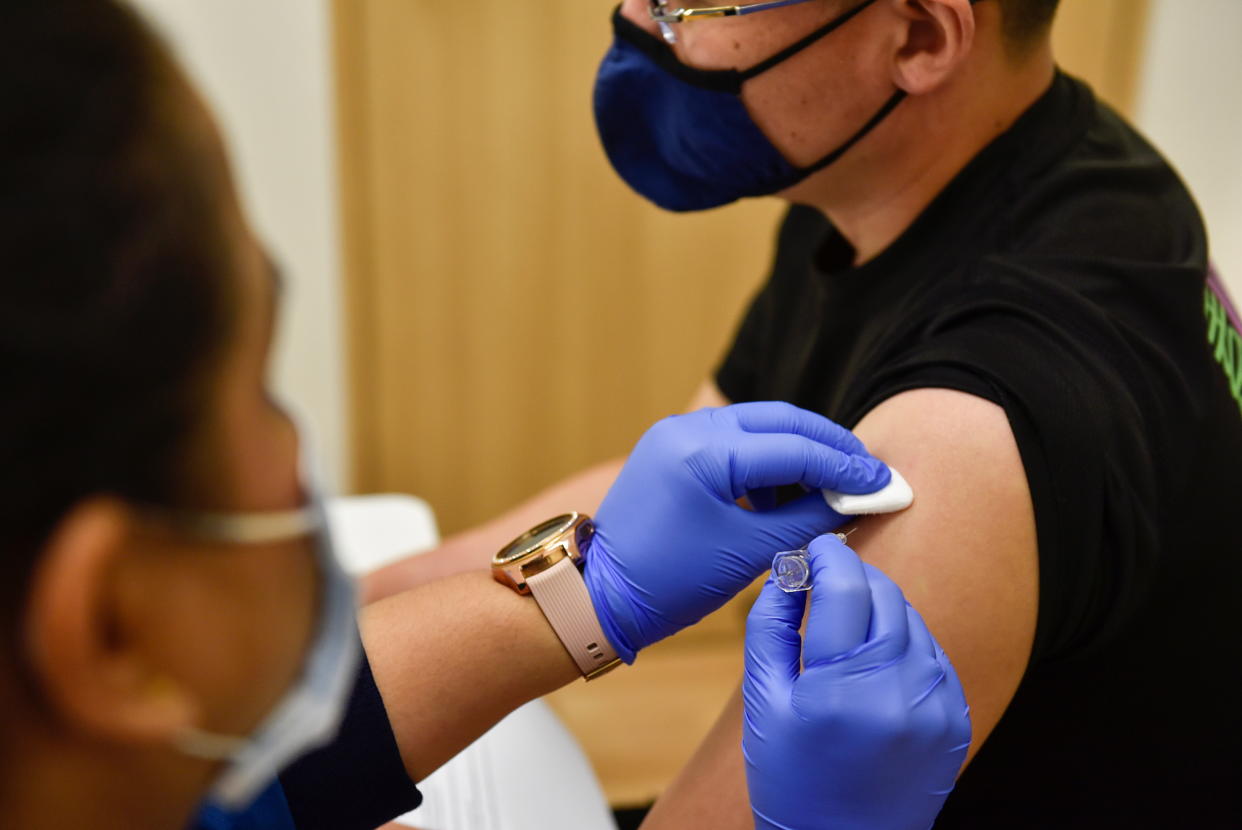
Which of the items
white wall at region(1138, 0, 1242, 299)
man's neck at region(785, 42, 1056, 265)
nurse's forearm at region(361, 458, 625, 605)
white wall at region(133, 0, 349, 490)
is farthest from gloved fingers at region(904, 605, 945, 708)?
white wall at region(1138, 0, 1242, 299)

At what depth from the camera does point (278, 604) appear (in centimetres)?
52

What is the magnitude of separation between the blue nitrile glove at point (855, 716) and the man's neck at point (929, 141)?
467mm

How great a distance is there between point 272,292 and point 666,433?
1.44 feet

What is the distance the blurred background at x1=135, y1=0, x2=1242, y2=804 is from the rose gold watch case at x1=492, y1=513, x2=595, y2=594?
4.05 ft

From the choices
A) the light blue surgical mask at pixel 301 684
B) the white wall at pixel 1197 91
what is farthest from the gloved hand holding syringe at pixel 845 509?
the white wall at pixel 1197 91

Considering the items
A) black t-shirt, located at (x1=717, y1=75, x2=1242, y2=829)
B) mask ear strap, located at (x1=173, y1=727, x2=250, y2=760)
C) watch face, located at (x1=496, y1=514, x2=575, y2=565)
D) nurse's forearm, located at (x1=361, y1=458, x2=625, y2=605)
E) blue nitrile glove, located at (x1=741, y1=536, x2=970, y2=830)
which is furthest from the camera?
nurse's forearm, located at (x1=361, y1=458, x2=625, y2=605)

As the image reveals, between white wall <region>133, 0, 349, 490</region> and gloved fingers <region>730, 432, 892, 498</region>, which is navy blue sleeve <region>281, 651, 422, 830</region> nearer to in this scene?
gloved fingers <region>730, 432, 892, 498</region>

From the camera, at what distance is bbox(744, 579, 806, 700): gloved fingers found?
764 millimetres

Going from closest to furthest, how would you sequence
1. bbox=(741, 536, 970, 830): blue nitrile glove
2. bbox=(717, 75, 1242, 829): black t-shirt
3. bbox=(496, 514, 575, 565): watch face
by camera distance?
bbox=(741, 536, 970, 830): blue nitrile glove → bbox=(717, 75, 1242, 829): black t-shirt → bbox=(496, 514, 575, 565): watch face

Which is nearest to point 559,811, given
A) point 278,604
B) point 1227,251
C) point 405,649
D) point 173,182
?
point 405,649

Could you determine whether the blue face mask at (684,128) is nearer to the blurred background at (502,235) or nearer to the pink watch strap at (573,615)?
the pink watch strap at (573,615)

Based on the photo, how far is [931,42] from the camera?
3.18ft

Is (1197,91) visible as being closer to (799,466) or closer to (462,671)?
(799,466)

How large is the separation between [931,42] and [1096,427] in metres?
0.40
